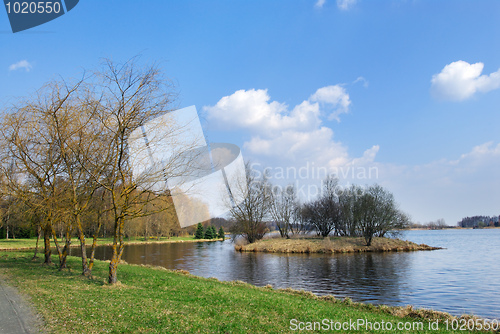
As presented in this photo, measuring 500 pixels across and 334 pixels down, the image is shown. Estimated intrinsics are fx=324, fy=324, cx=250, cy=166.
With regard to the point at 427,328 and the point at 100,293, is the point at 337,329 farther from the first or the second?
the point at 100,293

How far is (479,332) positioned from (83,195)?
52.5 ft

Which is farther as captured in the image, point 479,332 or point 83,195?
point 83,195

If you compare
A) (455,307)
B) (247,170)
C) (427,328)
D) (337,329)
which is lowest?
(455,307)

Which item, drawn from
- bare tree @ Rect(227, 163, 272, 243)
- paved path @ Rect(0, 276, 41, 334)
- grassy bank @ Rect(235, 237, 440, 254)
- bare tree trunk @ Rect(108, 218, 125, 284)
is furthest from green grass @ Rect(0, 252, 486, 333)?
bare tree @ Rect(227, 163, 272, 243)

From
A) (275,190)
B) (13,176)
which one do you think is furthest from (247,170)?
(13,176)

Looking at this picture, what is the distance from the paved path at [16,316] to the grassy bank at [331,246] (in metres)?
36.1

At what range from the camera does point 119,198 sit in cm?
1227

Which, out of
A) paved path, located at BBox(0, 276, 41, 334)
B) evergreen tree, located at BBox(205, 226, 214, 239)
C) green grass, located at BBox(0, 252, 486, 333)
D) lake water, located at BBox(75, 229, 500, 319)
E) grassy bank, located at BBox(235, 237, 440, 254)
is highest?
paved path, located at BBox(0, 276, 41, 334)

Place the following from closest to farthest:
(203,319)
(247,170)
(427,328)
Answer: (203,319) → (427,328) → (247,170)

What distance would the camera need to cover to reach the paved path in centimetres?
625

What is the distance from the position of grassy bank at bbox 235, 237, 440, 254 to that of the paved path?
118 ft

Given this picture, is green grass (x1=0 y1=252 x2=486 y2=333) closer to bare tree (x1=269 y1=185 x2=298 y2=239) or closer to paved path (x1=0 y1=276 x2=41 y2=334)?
paved path (x1=0 y1=276 x2=41 y2=334)

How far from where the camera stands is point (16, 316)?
7.16m

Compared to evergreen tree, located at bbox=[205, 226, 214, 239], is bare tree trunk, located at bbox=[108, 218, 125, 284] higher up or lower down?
higher up
